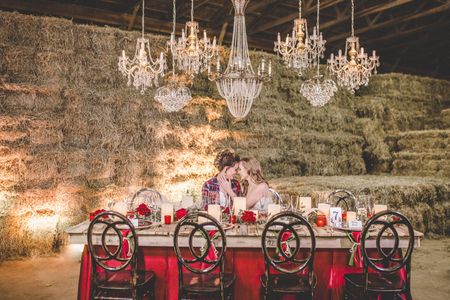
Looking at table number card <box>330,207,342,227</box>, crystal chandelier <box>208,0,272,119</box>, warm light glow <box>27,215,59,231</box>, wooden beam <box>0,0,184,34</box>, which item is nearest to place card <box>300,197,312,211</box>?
table number card <box>330,207,342,227</box>

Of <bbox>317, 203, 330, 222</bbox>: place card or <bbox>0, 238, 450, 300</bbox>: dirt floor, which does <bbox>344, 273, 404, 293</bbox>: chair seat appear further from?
<bbox>0, 238, 450, 300</bbox>: dirt floor

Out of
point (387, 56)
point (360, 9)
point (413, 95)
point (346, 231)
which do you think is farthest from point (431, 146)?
point (346, 231)

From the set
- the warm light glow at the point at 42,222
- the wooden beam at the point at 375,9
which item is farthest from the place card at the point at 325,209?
the wooden beam at the point at 375,9

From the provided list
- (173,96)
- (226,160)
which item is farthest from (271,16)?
(226,160)

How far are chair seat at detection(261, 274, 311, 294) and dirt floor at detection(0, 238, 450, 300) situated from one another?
1.66 meters

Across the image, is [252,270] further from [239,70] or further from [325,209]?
[239,70]

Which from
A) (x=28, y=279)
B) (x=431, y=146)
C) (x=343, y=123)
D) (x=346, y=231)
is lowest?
(x=28, y=279)

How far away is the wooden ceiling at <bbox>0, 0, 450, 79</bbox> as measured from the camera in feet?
23.6

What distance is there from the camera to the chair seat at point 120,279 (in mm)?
2949

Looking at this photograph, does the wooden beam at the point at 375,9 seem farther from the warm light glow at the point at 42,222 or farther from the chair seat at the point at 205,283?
the warm light glow at the point at 42,222

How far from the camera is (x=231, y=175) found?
449 centimetres

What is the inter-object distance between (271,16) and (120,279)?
6960mm

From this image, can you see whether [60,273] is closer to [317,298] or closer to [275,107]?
[317,298]

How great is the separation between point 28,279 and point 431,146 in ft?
24.1
